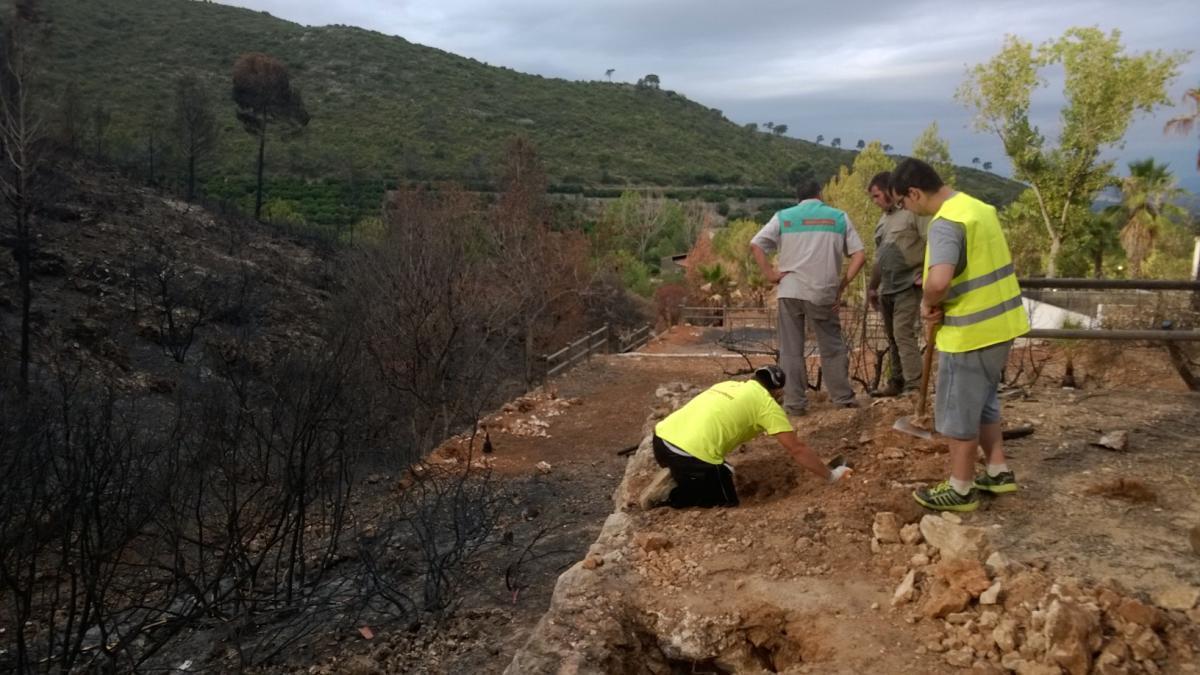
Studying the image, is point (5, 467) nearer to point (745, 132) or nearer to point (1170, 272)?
point (1170, 272)

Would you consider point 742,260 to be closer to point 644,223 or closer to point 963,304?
point 644,223

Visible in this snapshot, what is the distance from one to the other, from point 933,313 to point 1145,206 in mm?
30125

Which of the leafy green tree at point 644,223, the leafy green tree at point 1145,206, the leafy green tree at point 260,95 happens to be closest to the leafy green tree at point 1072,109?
the leafy green tree at point 1145,206

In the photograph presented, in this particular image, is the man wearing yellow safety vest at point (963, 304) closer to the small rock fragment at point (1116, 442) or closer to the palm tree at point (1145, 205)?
the small rock fragment at point (1116, 442)

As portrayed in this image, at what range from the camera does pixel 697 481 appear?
16.9 ft

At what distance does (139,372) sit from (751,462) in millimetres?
21229

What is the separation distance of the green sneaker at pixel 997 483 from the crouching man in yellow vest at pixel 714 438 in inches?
29.7

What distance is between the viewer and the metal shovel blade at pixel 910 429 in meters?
5.37

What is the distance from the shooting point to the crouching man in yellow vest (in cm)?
507

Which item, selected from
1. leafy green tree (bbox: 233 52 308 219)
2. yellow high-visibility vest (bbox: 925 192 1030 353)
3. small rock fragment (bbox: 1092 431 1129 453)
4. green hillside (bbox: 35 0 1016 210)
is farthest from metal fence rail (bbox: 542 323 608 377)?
leafy green tree (bbox: 233 52 308 219)

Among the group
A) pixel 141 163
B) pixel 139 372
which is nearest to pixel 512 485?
pixel 139 372

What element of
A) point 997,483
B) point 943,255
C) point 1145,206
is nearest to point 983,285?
point 943,255

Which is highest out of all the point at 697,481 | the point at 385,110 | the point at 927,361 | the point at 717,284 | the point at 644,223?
the point at 385,110

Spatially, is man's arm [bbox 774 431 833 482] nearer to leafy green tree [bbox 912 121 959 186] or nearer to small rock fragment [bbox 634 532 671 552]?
small rock fragment [bbox 634 532 671 552]
